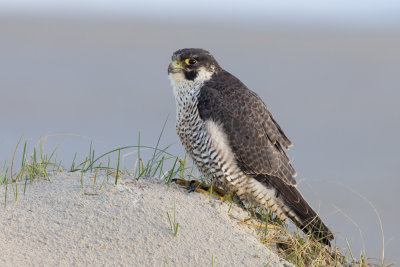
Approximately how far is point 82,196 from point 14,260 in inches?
30.9

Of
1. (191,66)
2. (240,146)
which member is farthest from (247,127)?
(191,66)

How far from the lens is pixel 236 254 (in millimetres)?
3586

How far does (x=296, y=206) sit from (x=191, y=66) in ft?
4.50

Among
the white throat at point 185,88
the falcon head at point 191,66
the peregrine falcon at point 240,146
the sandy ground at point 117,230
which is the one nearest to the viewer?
the sandy ground at point 117,230

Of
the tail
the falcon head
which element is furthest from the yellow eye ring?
the tail

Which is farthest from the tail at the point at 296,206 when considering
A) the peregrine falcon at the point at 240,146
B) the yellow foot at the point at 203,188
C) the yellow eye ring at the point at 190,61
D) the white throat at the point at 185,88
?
the yellow eye ring at the point at 190,61

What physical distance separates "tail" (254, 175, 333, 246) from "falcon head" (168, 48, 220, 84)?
937 mm

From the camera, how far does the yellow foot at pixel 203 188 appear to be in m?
4.36

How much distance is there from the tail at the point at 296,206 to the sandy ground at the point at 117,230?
16.4 inches

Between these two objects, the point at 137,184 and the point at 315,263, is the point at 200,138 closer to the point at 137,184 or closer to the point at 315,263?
the point at 137,184

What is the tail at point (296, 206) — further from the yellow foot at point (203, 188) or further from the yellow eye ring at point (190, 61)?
the yellow eye ring at point (190, 61)

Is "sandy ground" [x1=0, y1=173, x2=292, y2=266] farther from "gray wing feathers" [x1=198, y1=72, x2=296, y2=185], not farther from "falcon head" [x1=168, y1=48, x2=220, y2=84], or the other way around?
"falcon head" [x1=168, y1=48, x2=220, y2=84]

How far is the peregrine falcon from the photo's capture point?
4.34 meters

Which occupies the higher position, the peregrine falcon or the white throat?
the white throat
